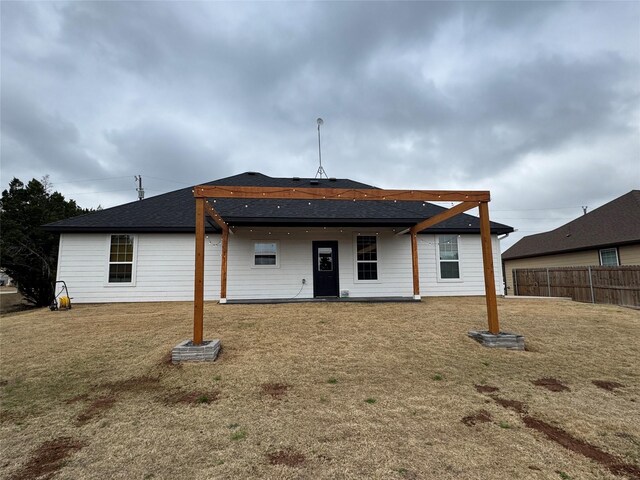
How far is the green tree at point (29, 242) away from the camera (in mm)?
13711

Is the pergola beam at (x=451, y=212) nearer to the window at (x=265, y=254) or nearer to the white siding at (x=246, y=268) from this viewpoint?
the white siding at (x=246, y=268)

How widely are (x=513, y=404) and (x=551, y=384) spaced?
107cm

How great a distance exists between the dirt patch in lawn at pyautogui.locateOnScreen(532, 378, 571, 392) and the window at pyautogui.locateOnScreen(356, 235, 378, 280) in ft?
25.5

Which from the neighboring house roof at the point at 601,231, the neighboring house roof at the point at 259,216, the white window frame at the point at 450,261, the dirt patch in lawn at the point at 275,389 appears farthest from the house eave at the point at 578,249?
the dirt patch in lawn at the point at 275,389

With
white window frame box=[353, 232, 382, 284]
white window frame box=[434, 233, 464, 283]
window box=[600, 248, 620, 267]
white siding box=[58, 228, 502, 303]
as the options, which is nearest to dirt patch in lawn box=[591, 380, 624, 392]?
white siding box=[58, 228, 502, 303]

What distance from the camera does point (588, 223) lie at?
1772 cm

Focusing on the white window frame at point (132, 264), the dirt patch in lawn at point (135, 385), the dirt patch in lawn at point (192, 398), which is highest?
the white window frame at point (132, 264)

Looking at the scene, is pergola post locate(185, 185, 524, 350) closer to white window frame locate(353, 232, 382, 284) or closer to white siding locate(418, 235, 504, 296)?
white window frame locate(353, 232, 382, 284)

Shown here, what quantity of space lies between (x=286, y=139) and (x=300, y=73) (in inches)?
233

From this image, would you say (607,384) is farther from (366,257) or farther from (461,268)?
(461,268)

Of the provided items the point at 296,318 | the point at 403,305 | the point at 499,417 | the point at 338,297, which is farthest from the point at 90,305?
the point at 499,417

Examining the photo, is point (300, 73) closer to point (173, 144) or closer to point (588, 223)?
point (173, 144)

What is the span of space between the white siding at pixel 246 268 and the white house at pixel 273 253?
0.04 meters

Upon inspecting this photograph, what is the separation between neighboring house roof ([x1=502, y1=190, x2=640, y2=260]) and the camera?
1438 centimetres
